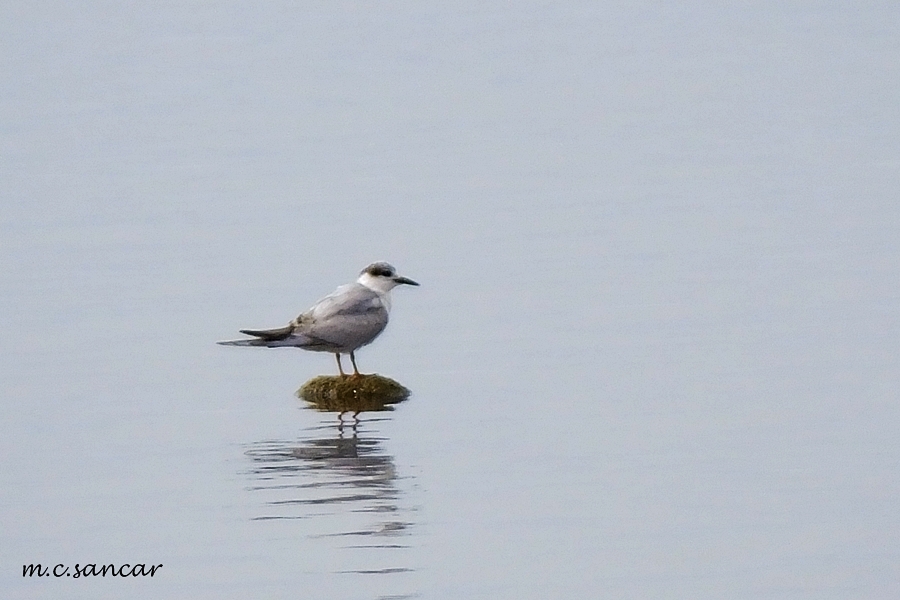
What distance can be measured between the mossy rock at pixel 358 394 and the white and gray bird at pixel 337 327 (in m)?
0.12

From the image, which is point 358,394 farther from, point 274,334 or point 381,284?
point 381,284

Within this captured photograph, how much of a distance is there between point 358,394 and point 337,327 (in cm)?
42

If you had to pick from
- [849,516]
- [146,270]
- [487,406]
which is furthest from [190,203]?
[849,516]

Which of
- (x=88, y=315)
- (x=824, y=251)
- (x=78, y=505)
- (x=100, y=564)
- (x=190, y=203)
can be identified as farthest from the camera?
(x=190, y=203)

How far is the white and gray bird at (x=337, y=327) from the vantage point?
11.7 m

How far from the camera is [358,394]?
11.6 meters

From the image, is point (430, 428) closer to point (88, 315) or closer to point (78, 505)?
point (78, 505)

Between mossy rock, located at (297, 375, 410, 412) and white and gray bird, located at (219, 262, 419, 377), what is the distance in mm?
118

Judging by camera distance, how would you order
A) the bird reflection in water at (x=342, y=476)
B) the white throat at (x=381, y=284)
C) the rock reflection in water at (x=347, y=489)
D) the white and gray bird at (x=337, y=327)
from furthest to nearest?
the white throat at (x=381, y=284) < the white and gray bird at (x=337, y=327) < the bird reflection in water at (x=342, y=476) < the rock reflection in water at (x=347, y=489)

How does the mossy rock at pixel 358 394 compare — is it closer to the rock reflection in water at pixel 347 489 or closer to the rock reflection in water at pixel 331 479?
the rock reflection in water at pixel 347 489

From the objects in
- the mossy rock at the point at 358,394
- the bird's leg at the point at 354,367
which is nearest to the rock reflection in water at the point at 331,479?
the mossy rock at the point at 358,394

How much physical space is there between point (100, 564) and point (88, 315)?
6502 mm

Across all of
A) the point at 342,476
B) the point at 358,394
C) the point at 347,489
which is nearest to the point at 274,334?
the point at 358,394

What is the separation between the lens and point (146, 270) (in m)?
17.3
